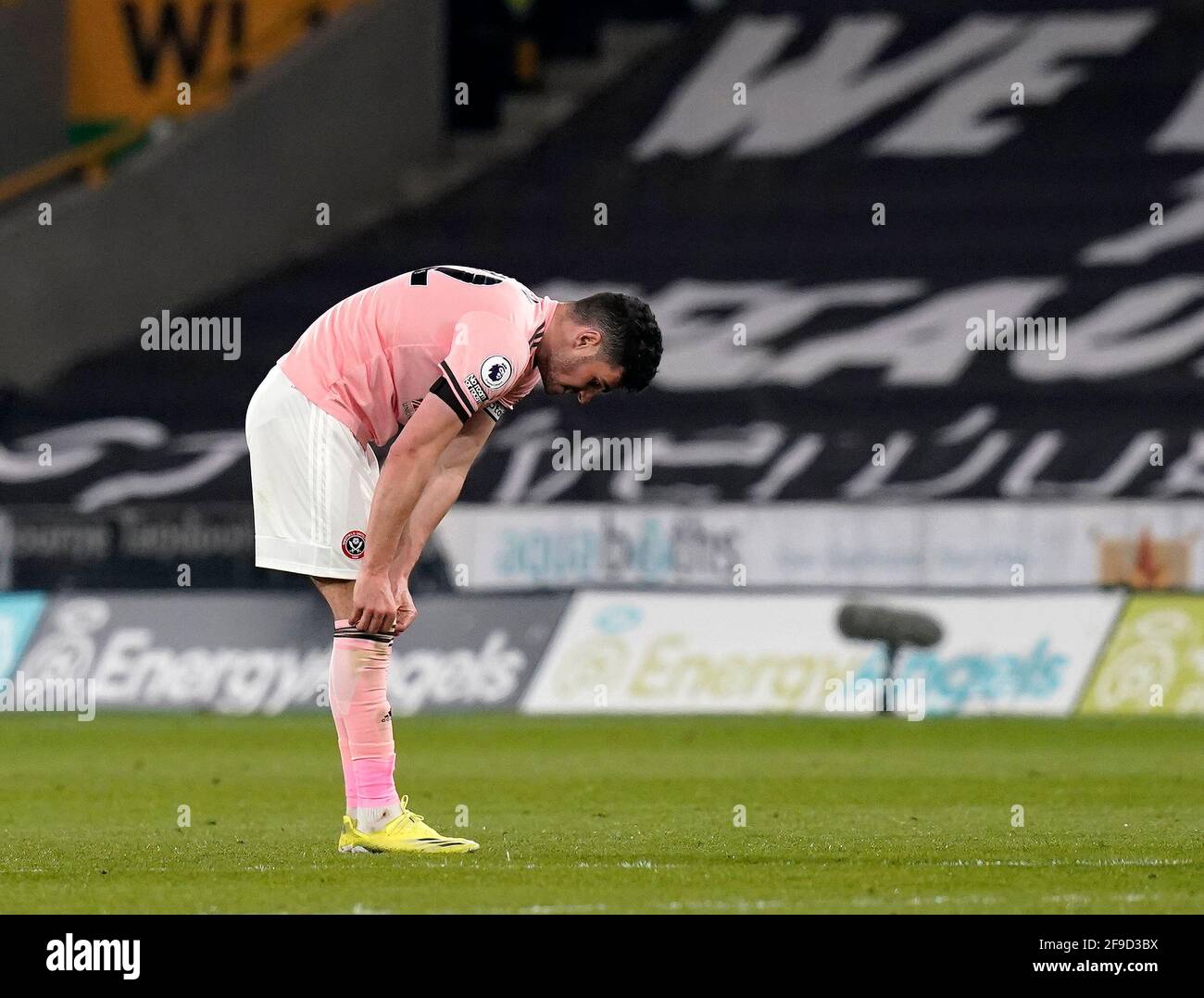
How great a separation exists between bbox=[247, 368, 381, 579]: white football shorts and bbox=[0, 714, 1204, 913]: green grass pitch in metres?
1.06

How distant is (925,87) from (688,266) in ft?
12.7

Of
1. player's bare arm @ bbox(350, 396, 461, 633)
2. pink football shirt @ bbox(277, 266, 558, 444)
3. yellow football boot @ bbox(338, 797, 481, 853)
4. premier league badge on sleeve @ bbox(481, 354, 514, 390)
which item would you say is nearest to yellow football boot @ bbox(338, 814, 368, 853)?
yellow football boot @ bbox(338, 797, 481, 853)

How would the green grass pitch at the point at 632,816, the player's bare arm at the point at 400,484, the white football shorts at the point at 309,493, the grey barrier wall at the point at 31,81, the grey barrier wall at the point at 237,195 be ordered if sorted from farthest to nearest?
the grey barrier wall at the point at 31,81 < the grey barrier wall at the point at 237,195 < the white football shorts at the point at 309,493 < the player's bare arm at the point at 400,484 < the green grass pitch at the point at 632,816

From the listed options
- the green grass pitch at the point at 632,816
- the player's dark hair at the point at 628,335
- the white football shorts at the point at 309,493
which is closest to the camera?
the green grass pitch at the point at 632,816

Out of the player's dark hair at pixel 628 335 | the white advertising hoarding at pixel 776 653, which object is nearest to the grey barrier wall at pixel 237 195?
the white advertising hoarding at pixel 776 653

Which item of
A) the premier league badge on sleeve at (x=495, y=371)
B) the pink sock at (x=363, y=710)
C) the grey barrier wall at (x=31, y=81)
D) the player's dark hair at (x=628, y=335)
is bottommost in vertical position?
the pink sock at (x=363, y=710)

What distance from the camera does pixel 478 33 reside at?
29.1m

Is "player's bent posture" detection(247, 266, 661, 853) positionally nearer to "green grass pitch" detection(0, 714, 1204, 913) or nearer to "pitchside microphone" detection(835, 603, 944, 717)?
"green grass pitch" detection(0, 714, 1204, 913)

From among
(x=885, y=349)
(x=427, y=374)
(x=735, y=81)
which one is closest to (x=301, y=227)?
(x=735, y=81)

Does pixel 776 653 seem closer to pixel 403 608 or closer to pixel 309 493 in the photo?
pixel 403 608

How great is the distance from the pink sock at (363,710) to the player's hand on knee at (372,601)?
182mm

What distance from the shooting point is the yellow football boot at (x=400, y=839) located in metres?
7.98

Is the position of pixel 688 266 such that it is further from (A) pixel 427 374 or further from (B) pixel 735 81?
(A) pixel 427 374

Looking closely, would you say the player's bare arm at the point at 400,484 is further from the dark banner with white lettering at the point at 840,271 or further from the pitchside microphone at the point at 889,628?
the dark banner with white lettering at the point at 840,271
